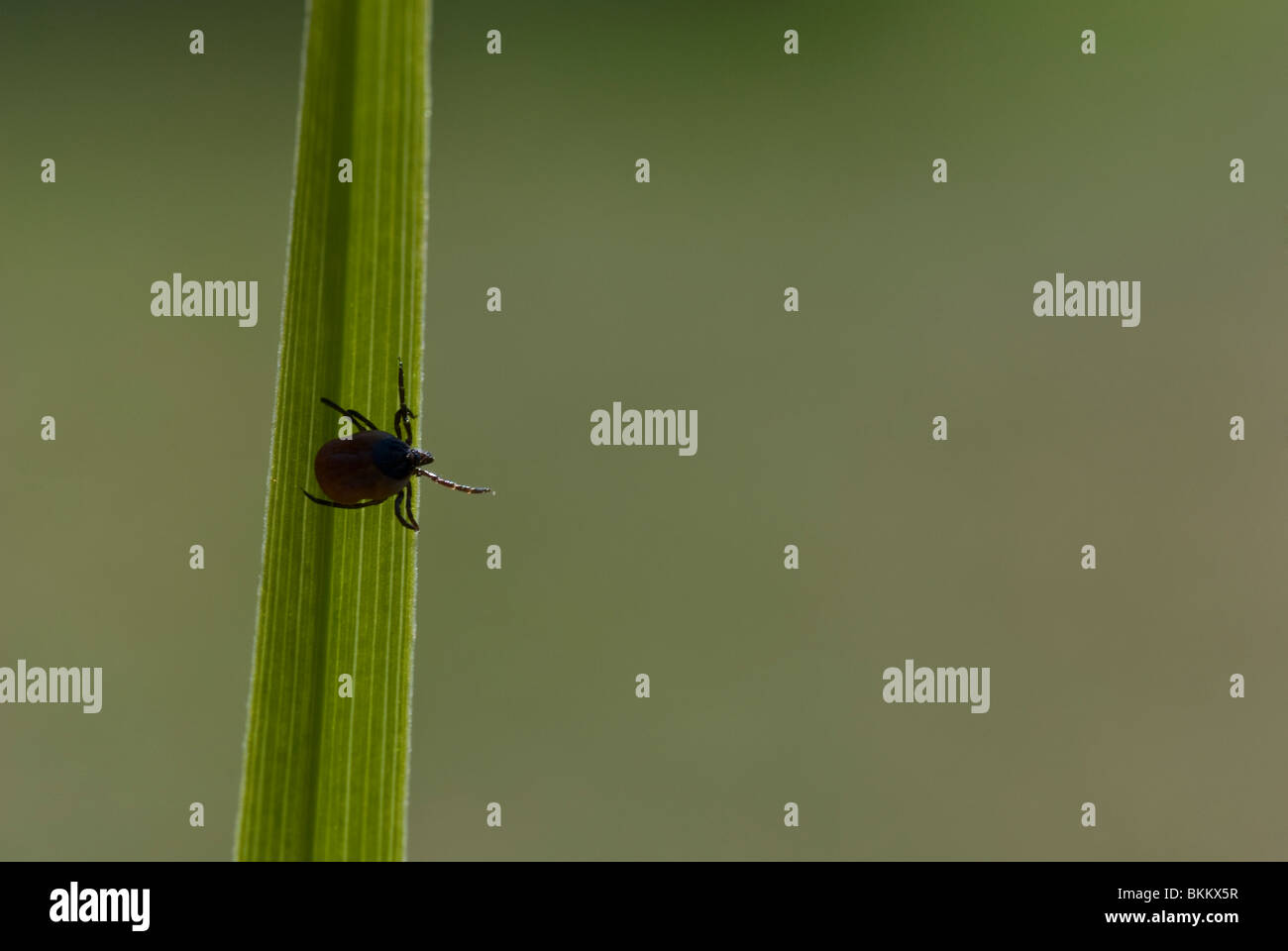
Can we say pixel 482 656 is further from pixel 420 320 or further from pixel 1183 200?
pixel 1183 200

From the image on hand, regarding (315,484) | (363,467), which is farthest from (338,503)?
(363,467)

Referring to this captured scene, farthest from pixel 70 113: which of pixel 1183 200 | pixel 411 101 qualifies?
pixel 1183 200

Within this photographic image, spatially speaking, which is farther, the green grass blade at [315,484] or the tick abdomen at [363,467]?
the tick abdomen at [363,467]

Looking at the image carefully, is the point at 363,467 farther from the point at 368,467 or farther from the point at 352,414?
the point at 352,414

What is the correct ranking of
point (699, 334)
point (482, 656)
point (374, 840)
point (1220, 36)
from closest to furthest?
point (374, 840), point (482, 656), point (699, 334), point (1220, 36)

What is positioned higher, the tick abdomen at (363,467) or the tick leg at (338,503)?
the tick abdomen at (363,467)

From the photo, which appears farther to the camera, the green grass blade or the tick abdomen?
the tick abdomen

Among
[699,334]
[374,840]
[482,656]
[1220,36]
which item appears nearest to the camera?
[374,840]
